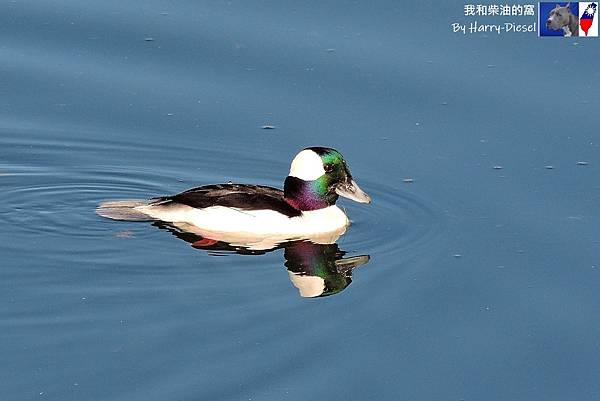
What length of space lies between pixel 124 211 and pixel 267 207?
1251 mm

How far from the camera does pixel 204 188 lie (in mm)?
12688

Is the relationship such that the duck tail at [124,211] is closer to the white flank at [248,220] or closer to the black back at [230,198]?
the white flank at [248,220]

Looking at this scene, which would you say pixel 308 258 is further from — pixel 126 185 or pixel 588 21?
pixel 588 21

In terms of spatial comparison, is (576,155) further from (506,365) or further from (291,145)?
(506,365)

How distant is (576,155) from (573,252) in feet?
6.50

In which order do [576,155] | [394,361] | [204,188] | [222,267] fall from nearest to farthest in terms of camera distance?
[394,361] → [222,267] → [204,188] → [576,155]

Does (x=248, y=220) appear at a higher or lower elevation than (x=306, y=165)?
lower

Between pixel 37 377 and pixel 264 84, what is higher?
pixel 264 84

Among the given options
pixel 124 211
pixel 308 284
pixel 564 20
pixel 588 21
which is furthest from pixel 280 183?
pixel 588 21

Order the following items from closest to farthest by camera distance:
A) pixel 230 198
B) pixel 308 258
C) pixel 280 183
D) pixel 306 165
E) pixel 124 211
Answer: pixel 308 258 < pixel 230 198 < pixel 124 211 < pixel 306 165 < pixel 280 183

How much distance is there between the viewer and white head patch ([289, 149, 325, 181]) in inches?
508

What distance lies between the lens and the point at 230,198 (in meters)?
12.6

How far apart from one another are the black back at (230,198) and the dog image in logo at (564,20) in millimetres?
4747

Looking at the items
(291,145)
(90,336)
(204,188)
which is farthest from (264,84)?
(90,336)
